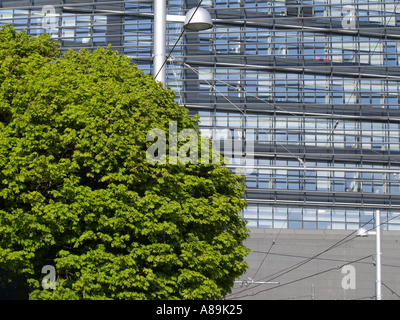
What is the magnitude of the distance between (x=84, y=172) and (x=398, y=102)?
2659 cm

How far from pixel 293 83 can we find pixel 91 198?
24.8 m

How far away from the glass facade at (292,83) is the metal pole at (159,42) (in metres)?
19.1

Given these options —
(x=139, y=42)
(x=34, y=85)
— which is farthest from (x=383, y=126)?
(x=34, y=85)

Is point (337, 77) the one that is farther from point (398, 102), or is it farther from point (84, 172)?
point (84, 172)

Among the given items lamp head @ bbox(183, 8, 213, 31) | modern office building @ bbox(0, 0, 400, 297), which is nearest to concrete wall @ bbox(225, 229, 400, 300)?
modern office building @ bbox(0, 0, 400, 297)

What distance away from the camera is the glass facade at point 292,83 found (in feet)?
115

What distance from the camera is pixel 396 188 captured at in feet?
115

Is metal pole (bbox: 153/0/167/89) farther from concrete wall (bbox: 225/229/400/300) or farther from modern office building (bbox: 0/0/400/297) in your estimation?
concrete wall (bbox: 225/229/400/300)

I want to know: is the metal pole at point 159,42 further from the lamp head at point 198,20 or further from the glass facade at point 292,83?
the glass facade at point 292,83

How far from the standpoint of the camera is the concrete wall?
110ft

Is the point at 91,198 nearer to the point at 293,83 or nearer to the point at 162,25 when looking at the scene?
the point at 162,25

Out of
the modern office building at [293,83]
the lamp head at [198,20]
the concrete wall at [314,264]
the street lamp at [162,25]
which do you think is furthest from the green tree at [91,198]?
the modern office building at [293,83]

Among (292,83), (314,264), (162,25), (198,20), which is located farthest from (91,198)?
(292,83)

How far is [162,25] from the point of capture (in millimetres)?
15875
